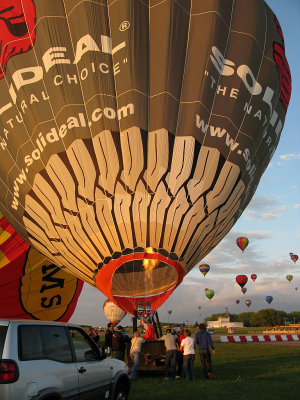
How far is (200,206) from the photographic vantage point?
11344 mm

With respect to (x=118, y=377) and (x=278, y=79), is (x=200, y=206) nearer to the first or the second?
Answer: (x=278, y=79)

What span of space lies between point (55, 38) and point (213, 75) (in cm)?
426

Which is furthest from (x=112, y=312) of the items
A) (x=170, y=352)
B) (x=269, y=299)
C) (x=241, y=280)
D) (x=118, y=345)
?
(x=170, y=352)

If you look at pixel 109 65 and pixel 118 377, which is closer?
pixel 118 377

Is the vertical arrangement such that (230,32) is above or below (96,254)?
above

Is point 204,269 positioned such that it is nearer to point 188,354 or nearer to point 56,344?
point 188,354

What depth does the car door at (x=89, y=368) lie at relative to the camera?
4867 millimetres

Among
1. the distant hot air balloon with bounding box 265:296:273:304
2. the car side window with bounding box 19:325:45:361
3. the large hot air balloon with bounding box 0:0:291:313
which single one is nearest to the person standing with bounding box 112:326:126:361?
the large hot air balloon with bounding box 0:0:291:313

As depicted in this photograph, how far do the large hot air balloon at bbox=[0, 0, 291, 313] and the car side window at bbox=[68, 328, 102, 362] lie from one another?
5.50m

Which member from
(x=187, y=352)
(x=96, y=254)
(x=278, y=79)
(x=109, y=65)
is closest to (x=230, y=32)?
(x=278, y=79)

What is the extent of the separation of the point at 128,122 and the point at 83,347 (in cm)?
677

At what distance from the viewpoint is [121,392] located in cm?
616

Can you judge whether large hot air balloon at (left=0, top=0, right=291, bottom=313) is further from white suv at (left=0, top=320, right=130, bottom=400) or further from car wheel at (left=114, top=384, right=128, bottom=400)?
white suv at (left=0, top=320, right=130, bottom=400)

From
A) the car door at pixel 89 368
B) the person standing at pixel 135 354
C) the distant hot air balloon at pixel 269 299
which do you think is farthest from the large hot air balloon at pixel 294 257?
the car door at pixel 89 368
